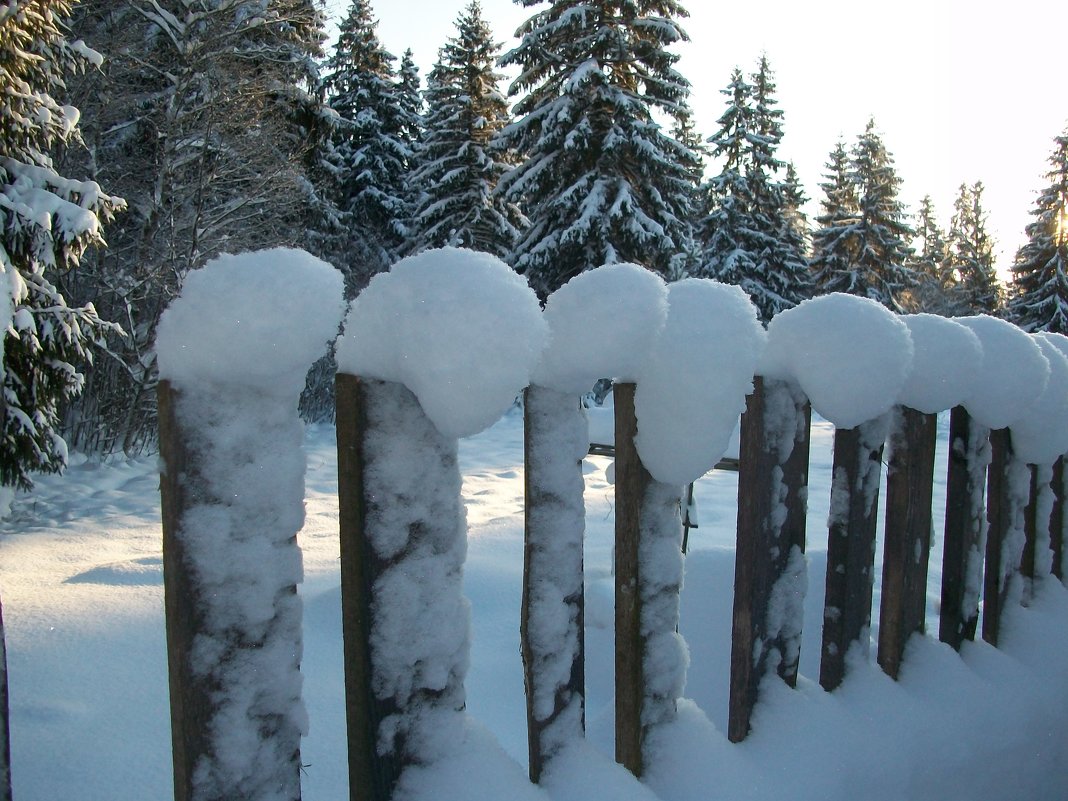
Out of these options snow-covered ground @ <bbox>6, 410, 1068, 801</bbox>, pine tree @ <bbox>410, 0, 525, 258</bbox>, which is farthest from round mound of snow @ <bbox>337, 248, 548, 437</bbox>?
pine tree @ <bbox>410, 0, 525, 258</bbox>

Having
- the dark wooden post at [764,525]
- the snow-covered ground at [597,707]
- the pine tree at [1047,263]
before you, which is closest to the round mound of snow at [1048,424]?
the snow-covered ground at [597,707]

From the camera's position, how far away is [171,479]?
35.2 inches

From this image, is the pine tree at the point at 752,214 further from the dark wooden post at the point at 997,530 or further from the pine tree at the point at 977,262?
the dark wooden post at the point at 997,530

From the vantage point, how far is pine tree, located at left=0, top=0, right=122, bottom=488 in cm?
559

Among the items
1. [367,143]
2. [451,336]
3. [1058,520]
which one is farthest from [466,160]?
[451,336]

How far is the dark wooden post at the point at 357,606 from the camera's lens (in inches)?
39.9

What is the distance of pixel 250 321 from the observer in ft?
2.71

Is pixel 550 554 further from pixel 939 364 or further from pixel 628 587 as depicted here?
pixel 939 364

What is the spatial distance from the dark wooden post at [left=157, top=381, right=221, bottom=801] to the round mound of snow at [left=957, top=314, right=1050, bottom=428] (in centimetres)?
201

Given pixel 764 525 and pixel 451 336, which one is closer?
pixel 451 336

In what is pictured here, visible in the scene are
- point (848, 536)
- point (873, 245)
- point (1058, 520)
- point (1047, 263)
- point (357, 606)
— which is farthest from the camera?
point (873, 245)

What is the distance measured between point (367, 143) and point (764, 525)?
2326 cm

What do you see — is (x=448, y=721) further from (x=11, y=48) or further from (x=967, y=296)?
(x=967, y=296)

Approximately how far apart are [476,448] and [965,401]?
29.1 feet
